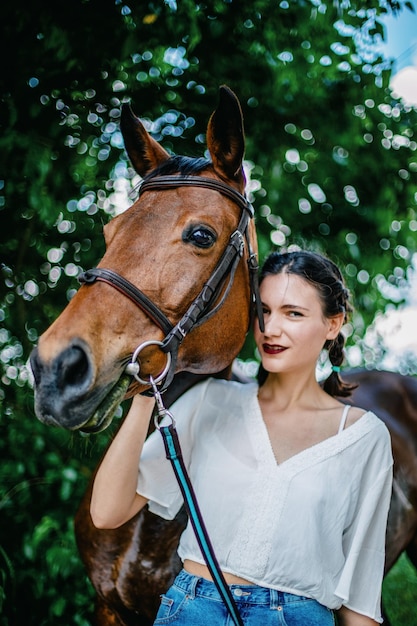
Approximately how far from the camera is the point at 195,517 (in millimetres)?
1477

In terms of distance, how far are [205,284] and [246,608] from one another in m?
Result: 0.89

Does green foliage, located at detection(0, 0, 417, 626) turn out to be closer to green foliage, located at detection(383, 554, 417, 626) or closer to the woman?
the woman

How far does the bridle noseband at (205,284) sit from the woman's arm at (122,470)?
0.66 ft

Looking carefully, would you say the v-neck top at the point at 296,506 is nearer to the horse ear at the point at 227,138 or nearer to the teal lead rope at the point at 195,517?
Result: the teal lead rope at the point at 195,517

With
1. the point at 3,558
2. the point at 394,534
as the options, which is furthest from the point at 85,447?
the point at 394,534

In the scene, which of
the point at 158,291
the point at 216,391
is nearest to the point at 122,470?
the point at 216,391

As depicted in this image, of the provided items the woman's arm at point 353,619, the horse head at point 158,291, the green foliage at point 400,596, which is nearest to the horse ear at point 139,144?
the horse head at point 158,291

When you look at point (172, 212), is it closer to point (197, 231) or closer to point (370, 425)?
point (197, 231)

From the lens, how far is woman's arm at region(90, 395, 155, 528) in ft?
5.47

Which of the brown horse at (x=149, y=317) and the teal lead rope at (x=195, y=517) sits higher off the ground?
the brown horse at (x=149, y=317)

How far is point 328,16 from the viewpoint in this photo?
2855 millimetres

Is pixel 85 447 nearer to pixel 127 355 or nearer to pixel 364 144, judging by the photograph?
pixel 127 355

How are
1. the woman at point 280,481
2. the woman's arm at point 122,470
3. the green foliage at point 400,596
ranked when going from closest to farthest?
1. the woman at point 280,481
2. the woman's arm at point 122,470
3. the green foliage at point 400,596

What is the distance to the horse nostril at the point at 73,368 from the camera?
1.30m
